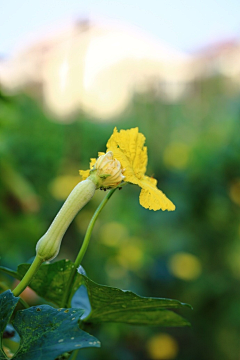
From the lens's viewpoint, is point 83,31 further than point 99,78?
No

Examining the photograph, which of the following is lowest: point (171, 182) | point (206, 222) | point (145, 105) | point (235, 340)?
point (235, 340)

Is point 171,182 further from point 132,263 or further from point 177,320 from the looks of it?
point 177,320

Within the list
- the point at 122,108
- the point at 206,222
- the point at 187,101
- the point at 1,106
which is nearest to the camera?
the point at 1,106

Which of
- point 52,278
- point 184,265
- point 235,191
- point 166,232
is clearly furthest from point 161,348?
point 52,278

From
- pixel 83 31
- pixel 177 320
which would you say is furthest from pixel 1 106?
pixel 83 31

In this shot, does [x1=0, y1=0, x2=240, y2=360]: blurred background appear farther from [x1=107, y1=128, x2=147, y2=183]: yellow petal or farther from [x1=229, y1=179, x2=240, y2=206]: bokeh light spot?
[x1=107, y1=128, x2=147, y2=183]: yellow petal

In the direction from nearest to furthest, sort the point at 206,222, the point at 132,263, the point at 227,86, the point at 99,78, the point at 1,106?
the point at 1,106 < the point at 132,263 < the point at 206,222 < the point at 99,78 < the point at 227,86

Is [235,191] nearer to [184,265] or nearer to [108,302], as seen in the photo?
[184,265]

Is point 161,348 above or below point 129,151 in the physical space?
below
